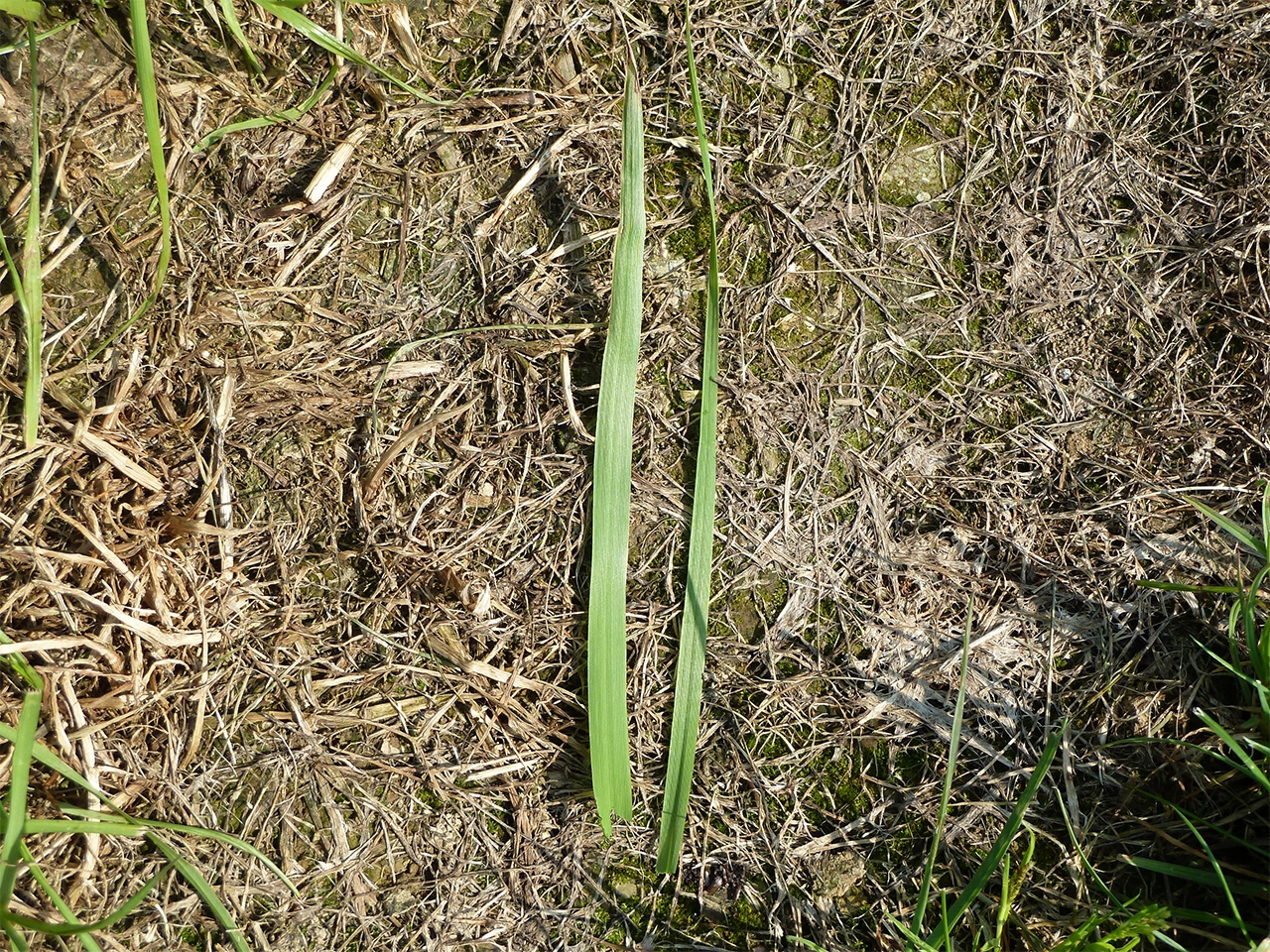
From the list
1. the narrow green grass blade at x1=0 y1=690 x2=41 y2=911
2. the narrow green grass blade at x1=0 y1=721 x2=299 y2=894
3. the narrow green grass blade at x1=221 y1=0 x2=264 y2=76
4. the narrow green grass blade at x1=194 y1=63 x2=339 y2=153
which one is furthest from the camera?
the narrow green grass blade at x1=194 y1=63 x2=339 y2=153

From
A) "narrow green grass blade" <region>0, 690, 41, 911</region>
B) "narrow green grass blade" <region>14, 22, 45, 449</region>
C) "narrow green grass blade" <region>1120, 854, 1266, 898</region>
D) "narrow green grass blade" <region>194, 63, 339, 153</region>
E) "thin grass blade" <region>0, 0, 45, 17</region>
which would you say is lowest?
"narrow green grass blade" <region>1120, 854, 1266, 898</region>

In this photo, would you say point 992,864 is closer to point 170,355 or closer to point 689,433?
point 689,433

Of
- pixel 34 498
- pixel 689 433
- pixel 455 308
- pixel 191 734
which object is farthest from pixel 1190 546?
pixel 34 498

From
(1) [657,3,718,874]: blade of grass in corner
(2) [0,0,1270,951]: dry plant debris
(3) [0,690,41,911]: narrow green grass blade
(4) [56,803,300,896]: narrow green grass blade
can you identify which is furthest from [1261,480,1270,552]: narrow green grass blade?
(3) [0,690,41,911]: narrow green grass blade

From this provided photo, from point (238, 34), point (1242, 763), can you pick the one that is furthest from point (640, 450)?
point (1242, 763)

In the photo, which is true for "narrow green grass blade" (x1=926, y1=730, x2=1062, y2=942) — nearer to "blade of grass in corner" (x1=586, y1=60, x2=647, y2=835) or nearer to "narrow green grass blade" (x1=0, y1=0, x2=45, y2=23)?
"blade of grass in corner" (x1=586, y1=60, x2=647, y2=835)

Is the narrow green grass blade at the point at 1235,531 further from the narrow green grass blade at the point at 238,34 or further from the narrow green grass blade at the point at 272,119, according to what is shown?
the narrow green grass blade at the point at 238,34
